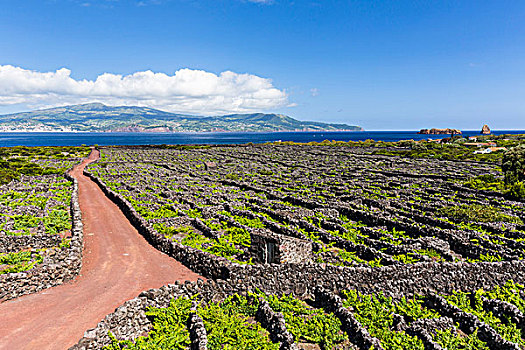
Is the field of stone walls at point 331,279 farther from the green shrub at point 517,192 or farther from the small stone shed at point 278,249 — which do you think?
the green shrub at point 517,192

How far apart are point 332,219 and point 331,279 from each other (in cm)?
1520

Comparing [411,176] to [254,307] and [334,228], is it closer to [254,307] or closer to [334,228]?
[334,228]

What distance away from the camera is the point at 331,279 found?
2127 cm

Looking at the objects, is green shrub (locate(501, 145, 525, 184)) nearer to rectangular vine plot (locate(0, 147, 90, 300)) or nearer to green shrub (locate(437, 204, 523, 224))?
green shrub (locate(437, 204, 523, 224))

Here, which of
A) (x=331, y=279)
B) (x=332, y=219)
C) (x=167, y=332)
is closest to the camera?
(x=167, y=332)

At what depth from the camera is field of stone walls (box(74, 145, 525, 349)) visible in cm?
1628

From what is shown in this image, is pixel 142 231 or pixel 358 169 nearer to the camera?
pixel 142 231

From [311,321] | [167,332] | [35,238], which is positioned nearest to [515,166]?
[311,321]

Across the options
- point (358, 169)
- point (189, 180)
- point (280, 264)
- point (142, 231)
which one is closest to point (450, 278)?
point (280, 264)

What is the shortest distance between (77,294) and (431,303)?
2185 cm

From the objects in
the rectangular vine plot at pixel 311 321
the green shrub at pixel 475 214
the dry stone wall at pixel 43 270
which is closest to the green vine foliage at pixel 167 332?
the rectangular vine plot at pixel 311 321

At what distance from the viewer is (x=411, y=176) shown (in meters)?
69.0

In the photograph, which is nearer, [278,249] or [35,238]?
[278,249]

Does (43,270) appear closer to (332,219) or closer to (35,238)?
(35,238)
